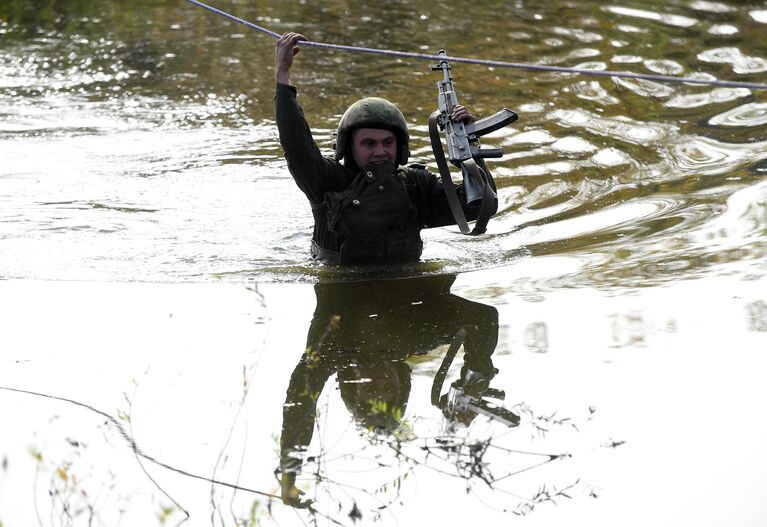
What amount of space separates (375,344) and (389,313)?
476mm

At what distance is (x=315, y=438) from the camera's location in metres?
3.72

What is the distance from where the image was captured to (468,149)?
537cm

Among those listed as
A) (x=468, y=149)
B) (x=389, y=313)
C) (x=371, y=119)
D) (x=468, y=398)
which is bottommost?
(x=468, y=398)

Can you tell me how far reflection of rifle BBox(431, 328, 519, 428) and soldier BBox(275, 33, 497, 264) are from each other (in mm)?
1379

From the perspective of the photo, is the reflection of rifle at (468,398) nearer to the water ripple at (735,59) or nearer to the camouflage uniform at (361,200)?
the camouflage uniform at (361,200)

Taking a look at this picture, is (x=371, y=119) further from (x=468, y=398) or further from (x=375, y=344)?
(x=468, y=398)

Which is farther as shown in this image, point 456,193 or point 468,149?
point 456,193

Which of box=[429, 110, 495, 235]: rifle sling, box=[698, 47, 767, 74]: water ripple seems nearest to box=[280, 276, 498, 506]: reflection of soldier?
box=[429, 110, 495, 235]: rifle sling

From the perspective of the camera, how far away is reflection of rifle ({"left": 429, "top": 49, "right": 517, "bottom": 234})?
5.35 m

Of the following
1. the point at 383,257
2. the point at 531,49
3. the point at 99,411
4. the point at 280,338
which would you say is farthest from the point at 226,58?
the point at 99,411

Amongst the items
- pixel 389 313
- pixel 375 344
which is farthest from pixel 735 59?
pixel 375 344

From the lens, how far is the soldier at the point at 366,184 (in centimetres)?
545

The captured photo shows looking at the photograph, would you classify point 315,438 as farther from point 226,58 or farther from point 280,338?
point 226,58

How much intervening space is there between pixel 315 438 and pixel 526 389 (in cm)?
89
